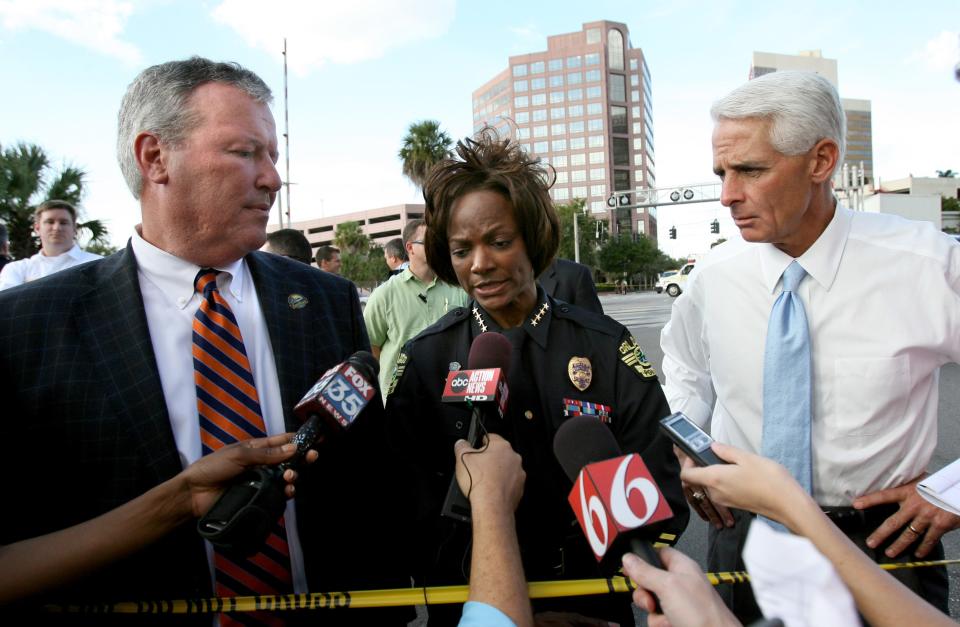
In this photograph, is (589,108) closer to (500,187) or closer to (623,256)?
(623,256)

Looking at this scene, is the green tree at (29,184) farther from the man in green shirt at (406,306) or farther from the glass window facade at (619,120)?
the glass window facade at (619,120)

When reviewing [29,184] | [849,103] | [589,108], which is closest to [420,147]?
[29,184]

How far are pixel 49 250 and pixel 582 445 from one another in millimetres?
6260

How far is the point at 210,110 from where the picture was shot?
1719 mm

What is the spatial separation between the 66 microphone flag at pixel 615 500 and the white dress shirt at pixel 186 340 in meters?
0.93

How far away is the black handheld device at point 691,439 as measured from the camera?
4.75ft

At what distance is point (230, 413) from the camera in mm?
1652

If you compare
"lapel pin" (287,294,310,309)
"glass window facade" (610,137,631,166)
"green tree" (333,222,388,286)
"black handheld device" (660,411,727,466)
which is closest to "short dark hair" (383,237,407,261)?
"lapel pin" (287,294,310,309)

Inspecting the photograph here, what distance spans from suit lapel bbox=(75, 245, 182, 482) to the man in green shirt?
320 cm

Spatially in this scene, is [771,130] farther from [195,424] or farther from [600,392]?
[195,424]

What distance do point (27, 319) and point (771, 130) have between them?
223 cm

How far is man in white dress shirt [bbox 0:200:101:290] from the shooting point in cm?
570

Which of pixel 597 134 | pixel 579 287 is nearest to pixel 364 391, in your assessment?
pixel 579 287

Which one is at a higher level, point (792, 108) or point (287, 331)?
point (792, 108)
